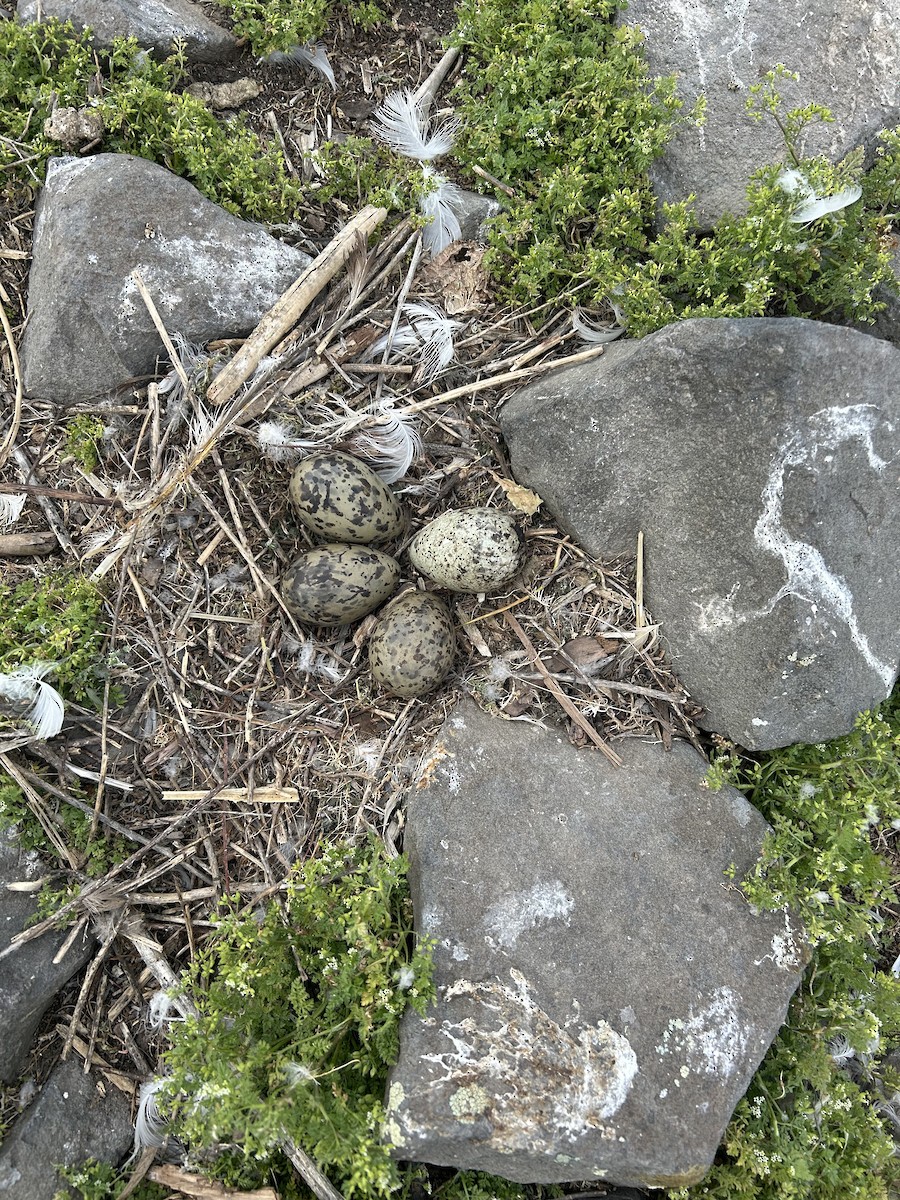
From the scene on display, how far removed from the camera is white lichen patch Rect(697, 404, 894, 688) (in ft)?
10.1

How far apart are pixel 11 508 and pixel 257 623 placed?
1275 mm

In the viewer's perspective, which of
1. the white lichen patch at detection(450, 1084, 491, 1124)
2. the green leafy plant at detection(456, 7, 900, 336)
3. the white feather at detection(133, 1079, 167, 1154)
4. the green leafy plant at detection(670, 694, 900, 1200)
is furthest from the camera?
the green leafy plant at detection(456, 7, 900, 336)

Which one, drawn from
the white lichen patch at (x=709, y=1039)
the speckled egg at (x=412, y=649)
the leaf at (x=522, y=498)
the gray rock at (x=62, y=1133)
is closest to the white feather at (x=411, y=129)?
the leaf at (x=522, y=498)

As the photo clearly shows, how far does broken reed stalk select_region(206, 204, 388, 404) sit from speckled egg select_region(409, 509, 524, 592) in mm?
1141

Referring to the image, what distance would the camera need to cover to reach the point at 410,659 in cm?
339

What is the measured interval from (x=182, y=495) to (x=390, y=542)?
3.27 ft

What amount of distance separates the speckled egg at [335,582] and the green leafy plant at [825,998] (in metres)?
1.67

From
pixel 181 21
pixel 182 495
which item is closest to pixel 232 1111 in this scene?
pixel 182 495

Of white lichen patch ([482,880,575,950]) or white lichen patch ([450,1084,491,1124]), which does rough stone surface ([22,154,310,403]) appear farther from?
white lichen patch ([450,1084,491,1124])

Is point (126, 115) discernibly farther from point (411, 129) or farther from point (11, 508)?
point (11, 508)

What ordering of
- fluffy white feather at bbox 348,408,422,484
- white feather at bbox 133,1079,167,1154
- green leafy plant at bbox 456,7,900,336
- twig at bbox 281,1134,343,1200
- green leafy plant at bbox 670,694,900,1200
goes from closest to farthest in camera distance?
twig at bbox 281,1134,343,1200 < green leafy plant at bbox 670,694,900,1200 < white feather at bbox 133,1079,167,1154 < green leafy plant at bbox 456,7,900,336 < fluffy white feather at bbox 348,408,422,484

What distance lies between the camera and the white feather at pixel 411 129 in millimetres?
3771

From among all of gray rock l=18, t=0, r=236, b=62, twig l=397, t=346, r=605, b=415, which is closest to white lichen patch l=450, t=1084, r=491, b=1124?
twig l=397, t=346, r=605, b=415

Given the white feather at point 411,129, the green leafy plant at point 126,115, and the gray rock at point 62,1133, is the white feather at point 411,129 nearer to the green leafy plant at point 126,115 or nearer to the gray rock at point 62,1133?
the green leafy plant at point 126,115
